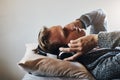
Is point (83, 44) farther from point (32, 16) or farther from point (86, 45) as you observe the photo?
point (32, 16)

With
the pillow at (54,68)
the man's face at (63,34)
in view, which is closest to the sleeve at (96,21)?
the man's face at (63,34)

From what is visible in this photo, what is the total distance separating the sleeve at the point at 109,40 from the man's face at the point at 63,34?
22 cm

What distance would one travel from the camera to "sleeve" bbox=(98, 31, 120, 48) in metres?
1.19

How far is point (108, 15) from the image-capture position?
95.5 inches

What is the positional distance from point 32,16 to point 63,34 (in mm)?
1112

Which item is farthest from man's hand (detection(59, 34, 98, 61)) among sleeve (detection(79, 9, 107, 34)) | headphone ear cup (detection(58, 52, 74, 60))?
sleeve (detection(79, 9, 107, 34))

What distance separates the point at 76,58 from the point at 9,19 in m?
1.29

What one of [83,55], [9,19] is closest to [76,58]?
[83,55]

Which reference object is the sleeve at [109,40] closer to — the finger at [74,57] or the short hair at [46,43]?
the finger at [74,57]

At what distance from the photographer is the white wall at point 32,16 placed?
2.41 meters

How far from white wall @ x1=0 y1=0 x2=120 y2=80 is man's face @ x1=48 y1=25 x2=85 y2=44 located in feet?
3.20

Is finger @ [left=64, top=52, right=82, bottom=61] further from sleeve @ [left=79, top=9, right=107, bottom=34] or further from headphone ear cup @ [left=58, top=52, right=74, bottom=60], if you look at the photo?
sleeve @ [left=79, top=9, right=107, bottom=34]

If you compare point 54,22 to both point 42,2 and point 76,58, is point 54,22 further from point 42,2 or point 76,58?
point 76,58

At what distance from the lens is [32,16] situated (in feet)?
8.02
